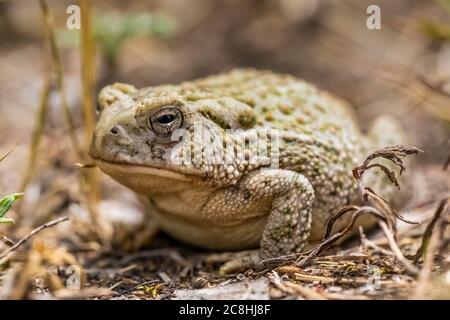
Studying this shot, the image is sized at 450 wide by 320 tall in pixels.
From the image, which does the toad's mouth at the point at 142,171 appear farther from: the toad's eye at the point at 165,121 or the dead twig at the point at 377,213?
the dead twig at the point at 377,213

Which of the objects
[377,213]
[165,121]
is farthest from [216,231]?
[377,213]

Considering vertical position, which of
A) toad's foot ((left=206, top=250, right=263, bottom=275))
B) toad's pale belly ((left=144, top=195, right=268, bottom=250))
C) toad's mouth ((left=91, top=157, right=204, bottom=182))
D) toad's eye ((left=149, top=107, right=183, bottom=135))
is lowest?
toad's foot ((left=206, top=250, right=263, bottom=275))

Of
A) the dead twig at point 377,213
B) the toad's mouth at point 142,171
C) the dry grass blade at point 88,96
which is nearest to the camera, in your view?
the dead twig at point 377,213

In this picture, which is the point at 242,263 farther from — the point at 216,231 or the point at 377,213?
the point at 377,213

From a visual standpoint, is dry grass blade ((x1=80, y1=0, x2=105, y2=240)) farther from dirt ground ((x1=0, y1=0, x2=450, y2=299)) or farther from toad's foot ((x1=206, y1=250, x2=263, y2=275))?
toad's foot ((x1=206, y1=250, x2=263, y2=275))

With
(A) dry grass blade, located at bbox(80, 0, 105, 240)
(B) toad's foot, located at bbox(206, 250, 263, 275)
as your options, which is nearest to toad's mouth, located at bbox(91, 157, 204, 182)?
(B) toad's foot, located at bbox(206, 250, 263, 275)

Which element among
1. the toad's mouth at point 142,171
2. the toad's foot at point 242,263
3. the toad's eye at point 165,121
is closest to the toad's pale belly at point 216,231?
the toad's foot at point 242,263

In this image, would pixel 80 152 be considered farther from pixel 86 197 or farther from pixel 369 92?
pixel 369 92
